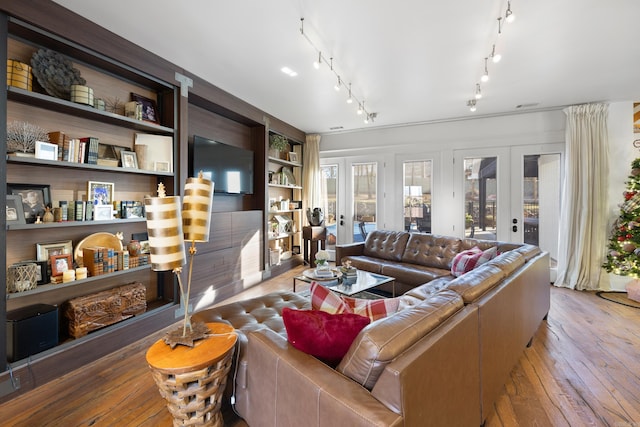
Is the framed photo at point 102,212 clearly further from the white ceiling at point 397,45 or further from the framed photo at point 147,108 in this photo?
the white ceiling at point 397,45

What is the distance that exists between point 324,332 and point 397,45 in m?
2.59

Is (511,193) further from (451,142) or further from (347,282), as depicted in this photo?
(347,282)

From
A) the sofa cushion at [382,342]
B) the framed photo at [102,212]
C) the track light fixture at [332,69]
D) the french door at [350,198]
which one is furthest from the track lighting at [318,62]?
the french door at [350,198]

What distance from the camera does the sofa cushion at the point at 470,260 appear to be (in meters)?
3.16


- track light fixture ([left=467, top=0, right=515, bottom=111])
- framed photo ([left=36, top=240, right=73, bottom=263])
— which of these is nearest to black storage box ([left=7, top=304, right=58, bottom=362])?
framed photo ([left=36, top=240, right=73, bottom=263])

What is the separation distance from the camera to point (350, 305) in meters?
1.56

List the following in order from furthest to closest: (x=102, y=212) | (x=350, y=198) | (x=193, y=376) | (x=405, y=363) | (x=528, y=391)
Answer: (x=350, y=198) → (x=102, y=212) → (x=528, y=391) → (x=193, y=376) → (x=405, y=363)

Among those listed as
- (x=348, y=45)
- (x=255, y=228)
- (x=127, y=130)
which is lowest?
(x=255, y=228)

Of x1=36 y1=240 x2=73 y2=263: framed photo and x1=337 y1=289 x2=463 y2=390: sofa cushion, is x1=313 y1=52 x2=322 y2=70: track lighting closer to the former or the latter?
x1=337 y1=289 x2=463 y2=390: sofa cushion

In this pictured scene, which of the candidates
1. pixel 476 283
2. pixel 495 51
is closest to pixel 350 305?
pixel 476 283

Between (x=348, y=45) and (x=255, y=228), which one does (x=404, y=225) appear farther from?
(x=348, y=45)

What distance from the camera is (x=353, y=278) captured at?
324 centimetres

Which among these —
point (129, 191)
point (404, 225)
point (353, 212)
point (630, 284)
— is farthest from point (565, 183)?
point (129, 191)

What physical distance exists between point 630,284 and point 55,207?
6344mm
